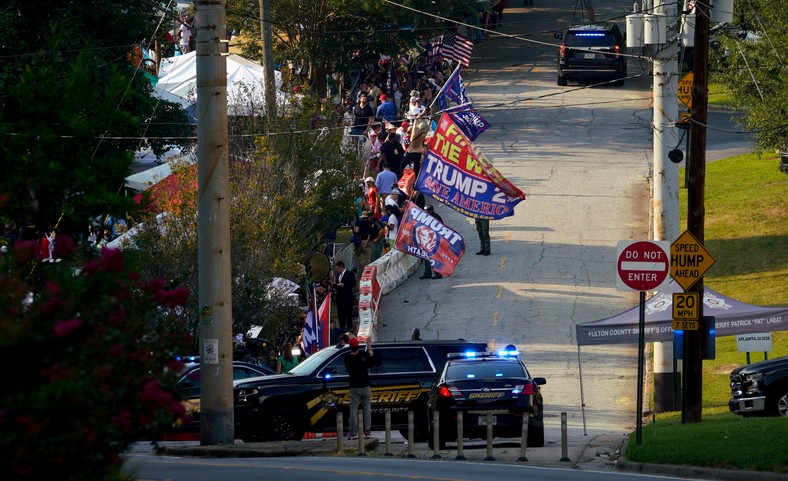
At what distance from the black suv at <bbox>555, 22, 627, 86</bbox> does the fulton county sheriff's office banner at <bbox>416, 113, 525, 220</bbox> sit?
20657 mm

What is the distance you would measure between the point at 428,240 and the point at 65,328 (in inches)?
771

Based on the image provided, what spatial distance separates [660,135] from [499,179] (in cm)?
462

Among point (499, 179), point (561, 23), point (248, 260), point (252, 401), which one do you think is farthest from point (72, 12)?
point (561, 23)

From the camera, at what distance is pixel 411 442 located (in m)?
18.0

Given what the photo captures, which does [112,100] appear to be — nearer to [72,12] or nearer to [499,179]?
[499,179]

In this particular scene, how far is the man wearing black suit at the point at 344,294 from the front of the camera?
89.0 ft

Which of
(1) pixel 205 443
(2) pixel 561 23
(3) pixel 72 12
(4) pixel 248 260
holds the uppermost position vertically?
(2) pixel 561 23

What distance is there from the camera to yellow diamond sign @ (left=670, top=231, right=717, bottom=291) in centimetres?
1892

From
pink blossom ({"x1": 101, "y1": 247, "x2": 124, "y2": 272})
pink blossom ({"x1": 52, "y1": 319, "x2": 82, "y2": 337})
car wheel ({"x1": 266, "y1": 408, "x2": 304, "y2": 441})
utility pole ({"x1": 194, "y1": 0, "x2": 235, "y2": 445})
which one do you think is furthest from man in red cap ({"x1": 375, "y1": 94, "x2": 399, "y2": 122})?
pink blossom ({"x1": 52, "y1": 319, "x2": 82, "y2": 337})

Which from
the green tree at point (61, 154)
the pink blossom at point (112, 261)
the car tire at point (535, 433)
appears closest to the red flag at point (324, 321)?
the car tire at point (535, 433)

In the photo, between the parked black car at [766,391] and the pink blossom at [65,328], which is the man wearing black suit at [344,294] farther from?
the pink blossom at [65,328]

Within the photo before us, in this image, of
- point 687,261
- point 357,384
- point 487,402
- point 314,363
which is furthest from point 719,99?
point 357,384

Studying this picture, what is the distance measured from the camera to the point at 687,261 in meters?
19.0

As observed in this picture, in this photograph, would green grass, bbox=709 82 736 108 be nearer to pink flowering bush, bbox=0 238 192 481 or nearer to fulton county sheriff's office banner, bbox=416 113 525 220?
fulton county sheriff's office banner, bbox=416 113 525 220
